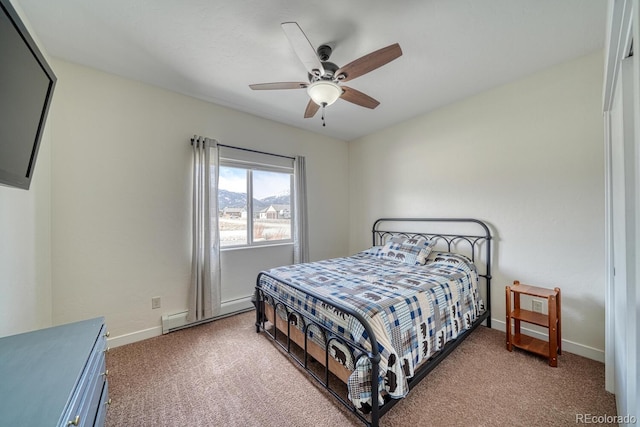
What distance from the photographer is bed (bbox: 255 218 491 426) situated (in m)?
1.45

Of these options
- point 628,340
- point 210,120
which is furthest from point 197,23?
point 628,340

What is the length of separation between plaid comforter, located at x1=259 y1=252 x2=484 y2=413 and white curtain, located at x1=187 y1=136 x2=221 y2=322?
2.49ft

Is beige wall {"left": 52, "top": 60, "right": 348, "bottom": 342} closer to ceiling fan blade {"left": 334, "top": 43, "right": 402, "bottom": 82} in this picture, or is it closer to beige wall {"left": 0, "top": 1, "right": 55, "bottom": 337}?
beige wall {"left": 0, "top": 1, "right": 55, "bottom": 337}

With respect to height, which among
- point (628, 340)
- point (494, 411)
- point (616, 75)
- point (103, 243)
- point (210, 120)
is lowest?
point (494, 411)

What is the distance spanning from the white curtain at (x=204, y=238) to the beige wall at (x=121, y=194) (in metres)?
0.12

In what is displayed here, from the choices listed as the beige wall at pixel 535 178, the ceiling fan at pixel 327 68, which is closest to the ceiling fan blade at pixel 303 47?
the ceiling fan at pixel 327 68

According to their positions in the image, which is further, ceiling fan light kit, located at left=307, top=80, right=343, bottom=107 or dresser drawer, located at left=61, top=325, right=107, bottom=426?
ceiling fan light kit, located at left=307, top=80, right=343, bottom=107

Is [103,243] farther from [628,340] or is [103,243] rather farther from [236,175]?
[628,340]

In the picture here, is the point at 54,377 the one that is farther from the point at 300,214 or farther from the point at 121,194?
the point at 300,214

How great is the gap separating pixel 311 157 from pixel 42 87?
3069 millimetres

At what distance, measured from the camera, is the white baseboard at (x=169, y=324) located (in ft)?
7.80

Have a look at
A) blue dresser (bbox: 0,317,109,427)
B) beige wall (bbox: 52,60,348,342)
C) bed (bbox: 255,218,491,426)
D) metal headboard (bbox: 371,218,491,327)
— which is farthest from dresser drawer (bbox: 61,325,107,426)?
metal headboard (bbox: 371,218,491,327)

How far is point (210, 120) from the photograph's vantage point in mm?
2973

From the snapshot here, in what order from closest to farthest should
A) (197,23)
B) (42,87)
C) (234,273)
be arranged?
1. (42,87)
2. (197,23)
3. (234,273)
